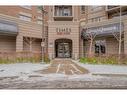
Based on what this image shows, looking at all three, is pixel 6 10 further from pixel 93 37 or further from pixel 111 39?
pixel 111 39

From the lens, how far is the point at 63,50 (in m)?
21.1

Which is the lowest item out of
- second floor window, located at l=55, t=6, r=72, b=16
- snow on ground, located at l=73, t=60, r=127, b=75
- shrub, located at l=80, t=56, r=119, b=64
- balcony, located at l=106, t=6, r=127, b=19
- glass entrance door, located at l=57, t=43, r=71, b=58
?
snow on ground, located at l=73, t=60, r=127, b=75

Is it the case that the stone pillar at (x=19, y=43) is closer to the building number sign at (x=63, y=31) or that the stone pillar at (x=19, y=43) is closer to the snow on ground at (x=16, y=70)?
the building number sign at (x=63, y=31)

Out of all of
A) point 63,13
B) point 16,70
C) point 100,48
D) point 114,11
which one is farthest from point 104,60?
point 63,13

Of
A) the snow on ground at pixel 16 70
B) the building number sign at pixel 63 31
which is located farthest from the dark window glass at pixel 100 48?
the snow on ground at pixel 16 70

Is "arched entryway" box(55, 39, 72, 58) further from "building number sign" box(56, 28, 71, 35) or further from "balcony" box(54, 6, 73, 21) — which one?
"balcony" box(54, 6, 73, 21)

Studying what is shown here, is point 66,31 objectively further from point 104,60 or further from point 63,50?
point 104,60

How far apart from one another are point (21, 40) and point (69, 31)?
5035 millimetres

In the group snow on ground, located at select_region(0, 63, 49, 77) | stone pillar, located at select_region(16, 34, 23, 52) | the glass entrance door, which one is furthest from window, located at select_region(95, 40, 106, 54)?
snow on ground, located at select_region(0, 63, 49, 77)

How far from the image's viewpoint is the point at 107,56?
541 inches

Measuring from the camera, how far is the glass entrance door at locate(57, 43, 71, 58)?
20781 mm

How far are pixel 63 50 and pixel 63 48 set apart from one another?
26 cm

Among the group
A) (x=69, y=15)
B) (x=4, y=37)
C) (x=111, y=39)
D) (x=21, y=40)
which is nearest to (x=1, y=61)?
(x=4, y=37)

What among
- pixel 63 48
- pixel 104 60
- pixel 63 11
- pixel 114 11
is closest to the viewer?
pixel 104 60
